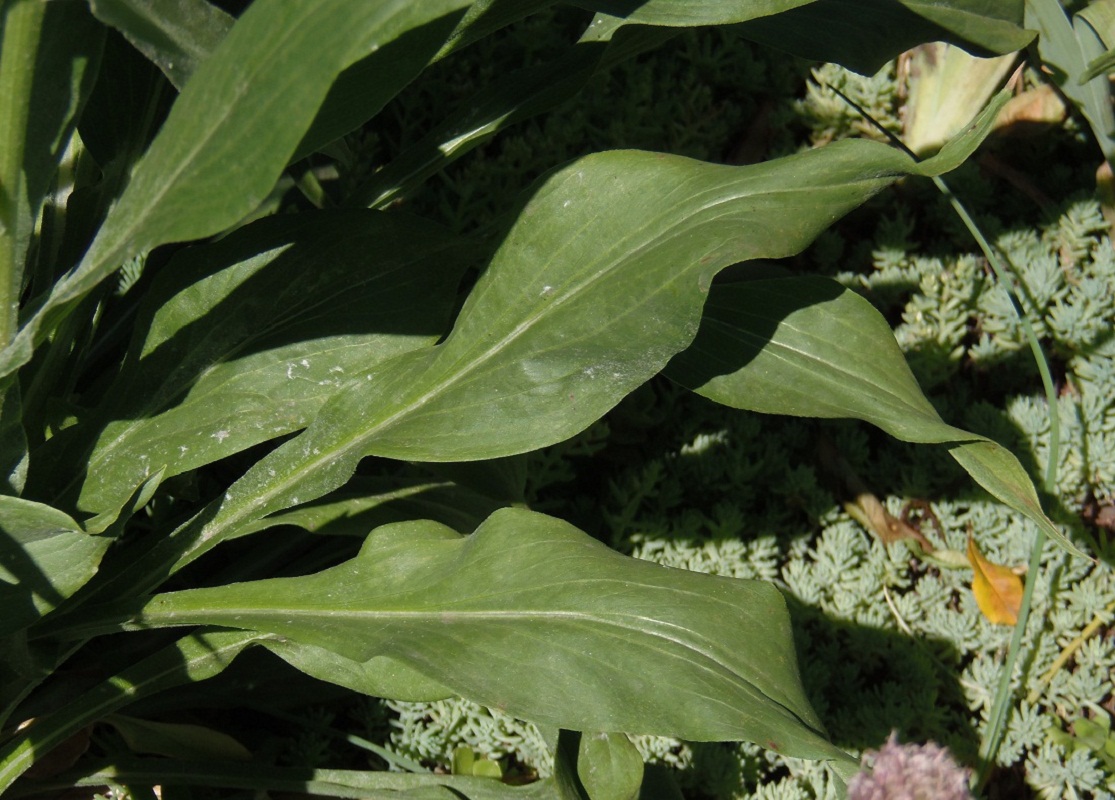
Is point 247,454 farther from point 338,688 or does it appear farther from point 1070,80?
point 1070,80

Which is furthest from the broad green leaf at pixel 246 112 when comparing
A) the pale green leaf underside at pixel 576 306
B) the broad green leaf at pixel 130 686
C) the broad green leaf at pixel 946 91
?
the broad green leaf at pixel 946 91

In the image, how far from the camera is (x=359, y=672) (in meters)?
1.16

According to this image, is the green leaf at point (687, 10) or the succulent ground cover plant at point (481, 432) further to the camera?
the green leaf at point (687, 10)

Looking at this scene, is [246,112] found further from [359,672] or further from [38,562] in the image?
[359,672]

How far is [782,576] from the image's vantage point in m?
1.63

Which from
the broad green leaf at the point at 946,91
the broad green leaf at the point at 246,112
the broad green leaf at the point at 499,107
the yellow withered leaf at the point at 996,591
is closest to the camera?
the broad green leaf at the point at 246,112

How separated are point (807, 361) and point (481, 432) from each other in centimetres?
40

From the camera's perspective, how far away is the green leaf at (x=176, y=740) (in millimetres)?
1368

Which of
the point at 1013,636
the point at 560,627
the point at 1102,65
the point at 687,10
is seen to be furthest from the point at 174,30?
the point at 1013,636

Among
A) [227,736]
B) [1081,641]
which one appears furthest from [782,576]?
[227,736]

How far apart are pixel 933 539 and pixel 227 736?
110cm

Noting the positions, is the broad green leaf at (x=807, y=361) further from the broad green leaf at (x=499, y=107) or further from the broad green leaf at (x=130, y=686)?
the broad green leaf at (x=130, y=686)

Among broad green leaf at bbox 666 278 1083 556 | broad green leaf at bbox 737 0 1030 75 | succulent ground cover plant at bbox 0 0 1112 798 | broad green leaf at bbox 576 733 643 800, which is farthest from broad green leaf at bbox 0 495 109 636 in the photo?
broad green leaf at bbox 737 0 1030 75

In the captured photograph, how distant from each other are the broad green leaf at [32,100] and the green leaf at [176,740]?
1.99ft
